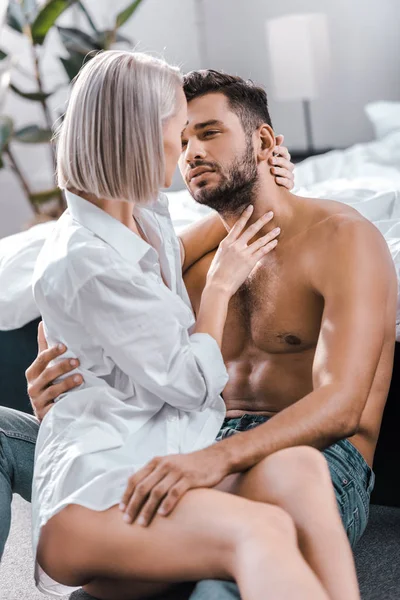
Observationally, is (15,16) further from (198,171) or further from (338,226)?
(338,226)

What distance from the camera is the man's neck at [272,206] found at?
156 cm

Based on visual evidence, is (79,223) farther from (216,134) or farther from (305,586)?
(305,586)

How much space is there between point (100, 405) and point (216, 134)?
574mm

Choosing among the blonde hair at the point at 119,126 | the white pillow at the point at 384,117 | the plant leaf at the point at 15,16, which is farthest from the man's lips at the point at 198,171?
the plant leaf at the point at 15,16

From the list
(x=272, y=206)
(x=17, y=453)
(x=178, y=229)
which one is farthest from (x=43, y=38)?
(x=17, y=453)

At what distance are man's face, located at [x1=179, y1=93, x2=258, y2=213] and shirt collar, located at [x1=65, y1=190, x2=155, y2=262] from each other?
32 centimetres

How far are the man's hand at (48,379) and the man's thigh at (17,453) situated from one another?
5.9 inches

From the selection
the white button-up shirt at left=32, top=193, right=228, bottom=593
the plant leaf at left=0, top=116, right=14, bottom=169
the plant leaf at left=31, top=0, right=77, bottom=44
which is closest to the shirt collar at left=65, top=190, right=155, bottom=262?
the white button-up shirt at left=32, top=193, right=228, bottom=593

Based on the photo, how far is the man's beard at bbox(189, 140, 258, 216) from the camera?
1498mm

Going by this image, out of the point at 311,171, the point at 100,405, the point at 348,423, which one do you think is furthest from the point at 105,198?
the point at 311,171

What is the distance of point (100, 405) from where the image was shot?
1.17 meters

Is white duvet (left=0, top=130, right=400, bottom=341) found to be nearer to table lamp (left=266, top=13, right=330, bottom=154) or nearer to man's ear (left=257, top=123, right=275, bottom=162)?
man's ear (left=257, top=123, right=275, bottom=162)

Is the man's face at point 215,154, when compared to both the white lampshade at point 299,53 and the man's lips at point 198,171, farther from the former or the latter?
the white lampshade at point 299,53

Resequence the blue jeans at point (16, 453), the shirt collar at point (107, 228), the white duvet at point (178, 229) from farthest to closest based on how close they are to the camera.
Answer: the white duvet at point (178, 229)
the blue jeans at point (16, 453)
the shirt collar at point (107, 228)
